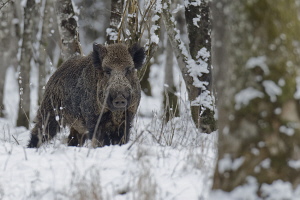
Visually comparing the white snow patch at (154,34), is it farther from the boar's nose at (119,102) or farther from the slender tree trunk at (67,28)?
the boar's nose at (119,102)

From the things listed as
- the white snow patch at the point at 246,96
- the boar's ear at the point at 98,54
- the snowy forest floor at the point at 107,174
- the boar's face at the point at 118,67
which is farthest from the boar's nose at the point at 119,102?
the white snow patch at the point at 246,96

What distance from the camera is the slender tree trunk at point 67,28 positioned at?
11.1 meters

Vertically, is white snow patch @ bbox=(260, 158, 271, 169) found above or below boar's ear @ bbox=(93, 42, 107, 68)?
below

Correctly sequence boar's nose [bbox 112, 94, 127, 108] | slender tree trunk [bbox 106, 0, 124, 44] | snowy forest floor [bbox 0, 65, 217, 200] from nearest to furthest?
snowy forest floor [bbox 0, 65, 217, 200] < boar's nose [bbox 112, 94, 127, 108] < slender tree trunk [bbox 106, 0, 124, 44]

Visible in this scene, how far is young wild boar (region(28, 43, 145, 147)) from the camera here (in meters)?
7.90

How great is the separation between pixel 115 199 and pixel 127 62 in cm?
377

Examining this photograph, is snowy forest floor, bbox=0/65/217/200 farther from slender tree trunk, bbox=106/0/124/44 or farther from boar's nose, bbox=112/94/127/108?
slender tree trunk, bbox=106/0/124/44

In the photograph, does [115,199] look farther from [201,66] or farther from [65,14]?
[65,14]

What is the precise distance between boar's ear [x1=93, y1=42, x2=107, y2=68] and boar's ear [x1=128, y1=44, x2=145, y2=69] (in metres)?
0.38

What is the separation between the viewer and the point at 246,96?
387cm

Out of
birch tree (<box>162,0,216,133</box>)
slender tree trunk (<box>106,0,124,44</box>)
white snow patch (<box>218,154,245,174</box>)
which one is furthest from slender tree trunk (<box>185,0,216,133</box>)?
white snow patch (<box>218,154,245,174</box>)

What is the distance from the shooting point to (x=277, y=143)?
3.81 meters

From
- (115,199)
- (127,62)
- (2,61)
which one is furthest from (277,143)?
(2,61)

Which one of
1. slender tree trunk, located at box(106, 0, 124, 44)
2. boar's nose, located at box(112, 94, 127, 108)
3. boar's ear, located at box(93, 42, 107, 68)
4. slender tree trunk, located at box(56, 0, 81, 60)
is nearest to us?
boar's nose, located at box(112, 94, 127, 108)
